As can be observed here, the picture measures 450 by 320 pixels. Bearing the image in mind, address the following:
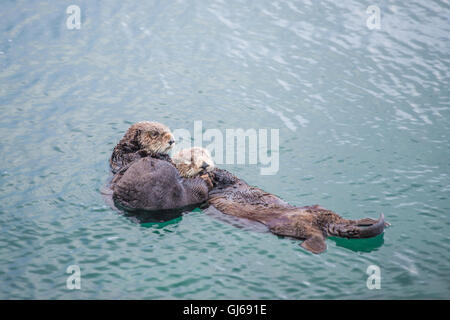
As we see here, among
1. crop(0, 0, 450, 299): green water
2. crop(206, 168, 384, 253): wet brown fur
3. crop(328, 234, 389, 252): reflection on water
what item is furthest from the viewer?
crop(328, 234, 389, 252): reflection on water

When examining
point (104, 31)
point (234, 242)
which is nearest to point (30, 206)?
point (234, 242)

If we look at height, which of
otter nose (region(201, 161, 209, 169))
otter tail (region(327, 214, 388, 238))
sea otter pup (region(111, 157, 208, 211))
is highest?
otter nose (region(201, 161, 209, 169))

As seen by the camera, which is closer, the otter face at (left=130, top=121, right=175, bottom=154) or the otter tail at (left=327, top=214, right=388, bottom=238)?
the otter tail at (left=327, top=214, right=388, bottom=238)

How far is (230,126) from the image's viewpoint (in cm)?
649

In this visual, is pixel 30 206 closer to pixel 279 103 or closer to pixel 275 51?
pixel 279 103

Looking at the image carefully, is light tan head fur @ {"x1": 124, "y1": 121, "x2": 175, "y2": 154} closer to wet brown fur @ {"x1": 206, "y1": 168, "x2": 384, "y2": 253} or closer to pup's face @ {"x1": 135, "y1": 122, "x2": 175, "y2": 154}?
pup's face @ {"x1": 135, "y1": 122, "x2": 175, "y2": 154}

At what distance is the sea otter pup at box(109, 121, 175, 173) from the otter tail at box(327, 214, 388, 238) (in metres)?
1.82

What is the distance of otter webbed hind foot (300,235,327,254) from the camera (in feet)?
12.4

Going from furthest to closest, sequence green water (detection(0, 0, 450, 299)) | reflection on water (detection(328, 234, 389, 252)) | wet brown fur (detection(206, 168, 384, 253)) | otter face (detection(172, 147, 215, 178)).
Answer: otter face (detection(172, 147, 215, 178)) → reflection on water (detection(328, 234, 389, 252)) → wet brown fur (detection(206, 168, 384, 253)) → green water (detection(0, 0, 450, 299))

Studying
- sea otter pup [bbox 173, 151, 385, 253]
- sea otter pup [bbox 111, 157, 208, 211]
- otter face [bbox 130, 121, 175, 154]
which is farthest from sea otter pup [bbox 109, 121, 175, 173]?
sea otter pup [bbox 173, 151, 385, 253]

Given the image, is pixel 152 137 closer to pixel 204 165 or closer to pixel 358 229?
pixel 204 165

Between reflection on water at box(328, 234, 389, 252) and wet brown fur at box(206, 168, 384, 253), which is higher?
wet brown fur at box(206, 168, 384, 253)

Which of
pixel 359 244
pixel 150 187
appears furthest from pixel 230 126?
pixel 359 244

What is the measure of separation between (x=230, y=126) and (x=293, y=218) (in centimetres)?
273
